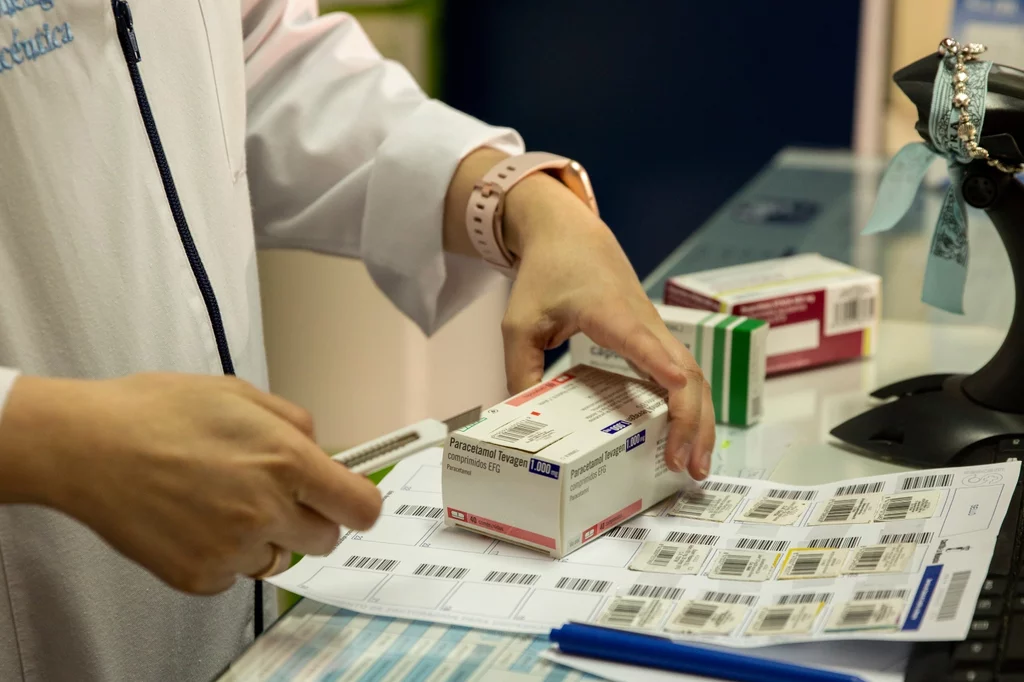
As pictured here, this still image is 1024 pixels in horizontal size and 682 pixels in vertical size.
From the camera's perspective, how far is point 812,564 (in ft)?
2.27

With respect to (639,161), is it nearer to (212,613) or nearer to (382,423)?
(382,423)

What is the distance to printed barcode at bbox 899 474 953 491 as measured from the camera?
760mm

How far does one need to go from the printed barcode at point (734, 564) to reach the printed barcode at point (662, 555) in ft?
0.11

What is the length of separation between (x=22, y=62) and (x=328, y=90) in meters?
0.37

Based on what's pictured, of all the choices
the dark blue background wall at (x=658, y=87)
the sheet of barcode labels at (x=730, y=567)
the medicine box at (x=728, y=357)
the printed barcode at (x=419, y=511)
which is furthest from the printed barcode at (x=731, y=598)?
the dark blue background wall at (x=658, y=87)

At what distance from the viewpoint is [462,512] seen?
0.77 meters

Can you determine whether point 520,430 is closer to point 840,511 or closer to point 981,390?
point 840,511

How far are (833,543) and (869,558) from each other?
3cm

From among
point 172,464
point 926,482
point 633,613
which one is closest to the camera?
point 172,464

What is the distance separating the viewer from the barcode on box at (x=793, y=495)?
2.60 ft

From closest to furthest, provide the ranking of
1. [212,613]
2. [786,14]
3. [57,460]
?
1. [57,460]
2. [212,613]
3. [786,14]

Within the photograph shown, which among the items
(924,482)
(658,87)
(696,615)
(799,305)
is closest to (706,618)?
(696,615)

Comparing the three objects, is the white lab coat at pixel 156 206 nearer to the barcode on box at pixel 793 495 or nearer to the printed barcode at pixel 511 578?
the printed barcode at pixel 511 578

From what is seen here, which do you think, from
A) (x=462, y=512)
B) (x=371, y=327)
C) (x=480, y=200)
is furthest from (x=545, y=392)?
(x=371, y=327)
